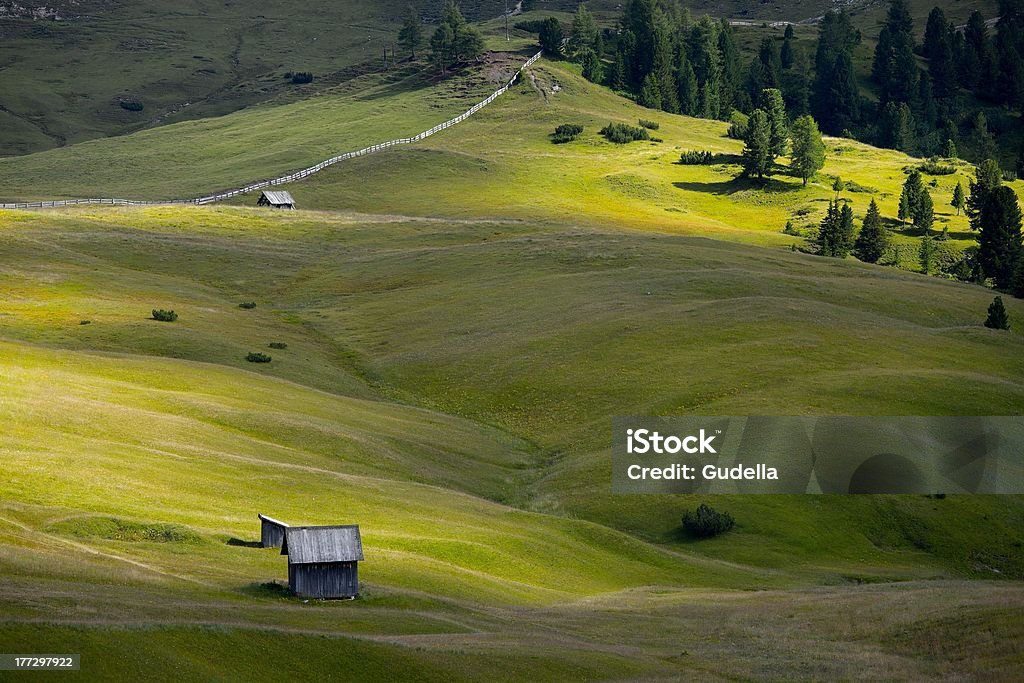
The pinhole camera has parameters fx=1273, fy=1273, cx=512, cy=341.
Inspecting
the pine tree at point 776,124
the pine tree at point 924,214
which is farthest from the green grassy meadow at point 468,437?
the pine tree at point 776,124

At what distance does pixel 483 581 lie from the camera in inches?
1905

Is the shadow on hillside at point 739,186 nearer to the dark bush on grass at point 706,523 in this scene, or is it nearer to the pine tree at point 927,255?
the pine tree at point 927,255

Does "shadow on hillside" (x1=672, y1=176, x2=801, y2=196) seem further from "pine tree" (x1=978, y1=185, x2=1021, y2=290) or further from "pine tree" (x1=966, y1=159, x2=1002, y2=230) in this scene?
"pine tree" (x1=978, y1=185, x2=1021, y2=290)

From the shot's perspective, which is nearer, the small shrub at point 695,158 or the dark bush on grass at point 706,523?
the dark bush on grass at point 706,523

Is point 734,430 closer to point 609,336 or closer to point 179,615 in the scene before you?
point 609,336

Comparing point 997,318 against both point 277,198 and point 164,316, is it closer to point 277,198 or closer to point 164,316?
point 164,316

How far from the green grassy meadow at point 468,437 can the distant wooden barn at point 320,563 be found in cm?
80

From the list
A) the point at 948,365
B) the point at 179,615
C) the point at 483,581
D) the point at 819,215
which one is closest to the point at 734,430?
the point at 948,365

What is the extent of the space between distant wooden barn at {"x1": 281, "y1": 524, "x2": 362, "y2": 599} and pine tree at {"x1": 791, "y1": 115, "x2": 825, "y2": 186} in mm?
152704

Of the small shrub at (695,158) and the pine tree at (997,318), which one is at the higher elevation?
the small shrub at (695,158)

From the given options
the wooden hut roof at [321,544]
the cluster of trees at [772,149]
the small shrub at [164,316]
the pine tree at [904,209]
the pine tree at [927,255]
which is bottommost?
the pine tree at [927,255]

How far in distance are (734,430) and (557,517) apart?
16.4m

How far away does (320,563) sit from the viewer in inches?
1618

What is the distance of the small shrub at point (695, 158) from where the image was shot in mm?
193125
